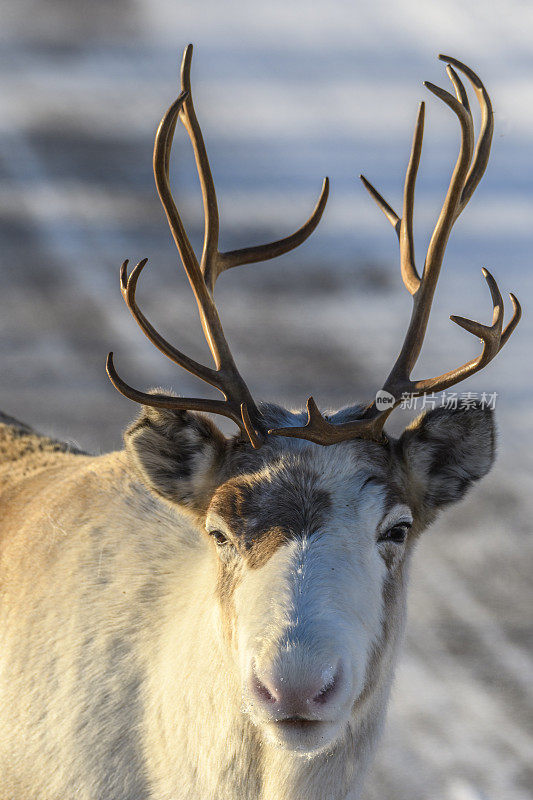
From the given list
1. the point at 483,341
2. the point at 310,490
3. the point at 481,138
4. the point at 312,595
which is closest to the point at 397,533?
the point at 310,490

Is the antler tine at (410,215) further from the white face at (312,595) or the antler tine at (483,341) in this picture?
the white face at (312,595)

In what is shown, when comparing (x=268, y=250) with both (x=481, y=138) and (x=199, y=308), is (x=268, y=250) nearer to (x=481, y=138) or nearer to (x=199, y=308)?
(x=199, y=308)

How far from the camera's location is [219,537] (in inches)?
97.0

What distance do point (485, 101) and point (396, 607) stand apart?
1727 millimetres

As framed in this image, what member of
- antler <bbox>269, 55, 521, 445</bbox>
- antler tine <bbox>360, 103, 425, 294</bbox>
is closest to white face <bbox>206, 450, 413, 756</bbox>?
antler <bbox>269, 55, 521, 445</bbox>

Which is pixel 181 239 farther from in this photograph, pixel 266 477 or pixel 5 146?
pixel 5 146

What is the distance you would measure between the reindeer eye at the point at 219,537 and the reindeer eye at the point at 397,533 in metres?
0.45

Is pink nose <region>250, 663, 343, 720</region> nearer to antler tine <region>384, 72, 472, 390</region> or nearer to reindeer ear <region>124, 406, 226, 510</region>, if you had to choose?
reindeer ear <region>124, 406, 226, 510</region>

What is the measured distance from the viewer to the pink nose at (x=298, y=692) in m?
1.95

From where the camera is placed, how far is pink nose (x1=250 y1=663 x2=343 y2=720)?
1.95 m

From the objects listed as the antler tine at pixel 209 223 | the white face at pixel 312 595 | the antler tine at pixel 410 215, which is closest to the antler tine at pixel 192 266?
the antler tine at pixel 209 223

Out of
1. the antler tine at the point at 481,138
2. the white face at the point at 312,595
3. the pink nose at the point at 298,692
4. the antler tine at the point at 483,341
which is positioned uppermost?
the antler tine at the point at 481,138

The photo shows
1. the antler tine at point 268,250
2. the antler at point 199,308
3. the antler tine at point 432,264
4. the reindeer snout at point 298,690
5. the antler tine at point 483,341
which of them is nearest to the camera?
the reindeer snout at point 298,690

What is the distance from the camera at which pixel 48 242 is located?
10.6m
